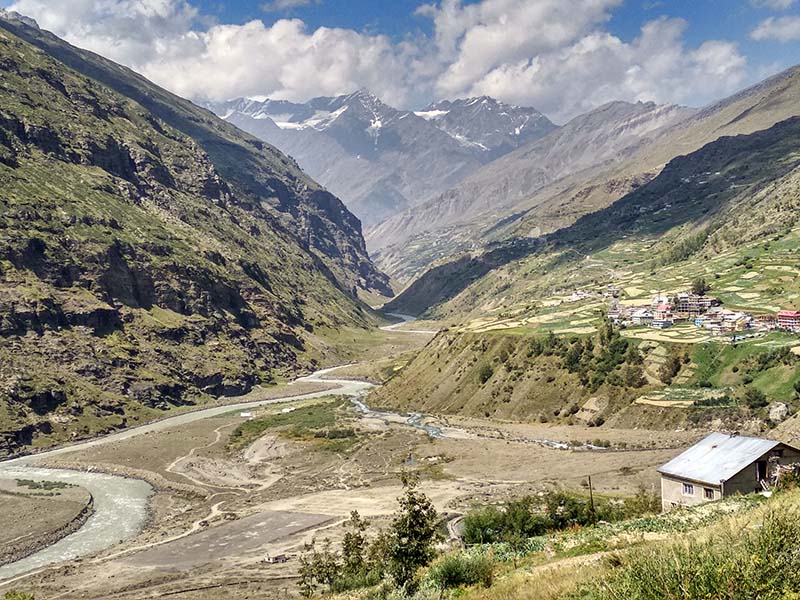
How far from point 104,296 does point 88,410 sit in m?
47.5

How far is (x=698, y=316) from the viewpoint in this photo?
12700cm

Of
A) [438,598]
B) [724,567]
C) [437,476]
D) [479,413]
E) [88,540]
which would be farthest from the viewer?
[479,413]

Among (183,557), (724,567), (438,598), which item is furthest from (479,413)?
(724,567)

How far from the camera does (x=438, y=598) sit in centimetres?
2114

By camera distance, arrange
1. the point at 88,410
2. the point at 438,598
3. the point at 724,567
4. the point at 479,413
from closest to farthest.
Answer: the point at 724,567, the point at 438,598, the point at 479,413, the point at 88,410

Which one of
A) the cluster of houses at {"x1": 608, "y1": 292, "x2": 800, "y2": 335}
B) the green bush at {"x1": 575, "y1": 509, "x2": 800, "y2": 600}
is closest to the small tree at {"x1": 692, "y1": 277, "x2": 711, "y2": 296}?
the cluster of houses at {"x1": 608, "y1": 292, "x2": 800, "y2": 335}

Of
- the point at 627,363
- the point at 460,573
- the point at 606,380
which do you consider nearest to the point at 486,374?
the point at 606,380

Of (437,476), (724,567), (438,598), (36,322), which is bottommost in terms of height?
(437,476)

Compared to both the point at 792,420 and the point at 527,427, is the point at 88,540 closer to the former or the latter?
the point at 527,427

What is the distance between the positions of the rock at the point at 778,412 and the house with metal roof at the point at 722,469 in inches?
1761

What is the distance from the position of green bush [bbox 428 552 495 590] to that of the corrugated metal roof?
23010mm

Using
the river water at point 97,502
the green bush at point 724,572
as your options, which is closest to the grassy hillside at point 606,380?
the river water at point 97,502

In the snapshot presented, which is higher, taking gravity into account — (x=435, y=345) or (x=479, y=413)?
(x=435, y=345)

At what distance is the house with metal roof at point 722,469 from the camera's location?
40562 millimetres
